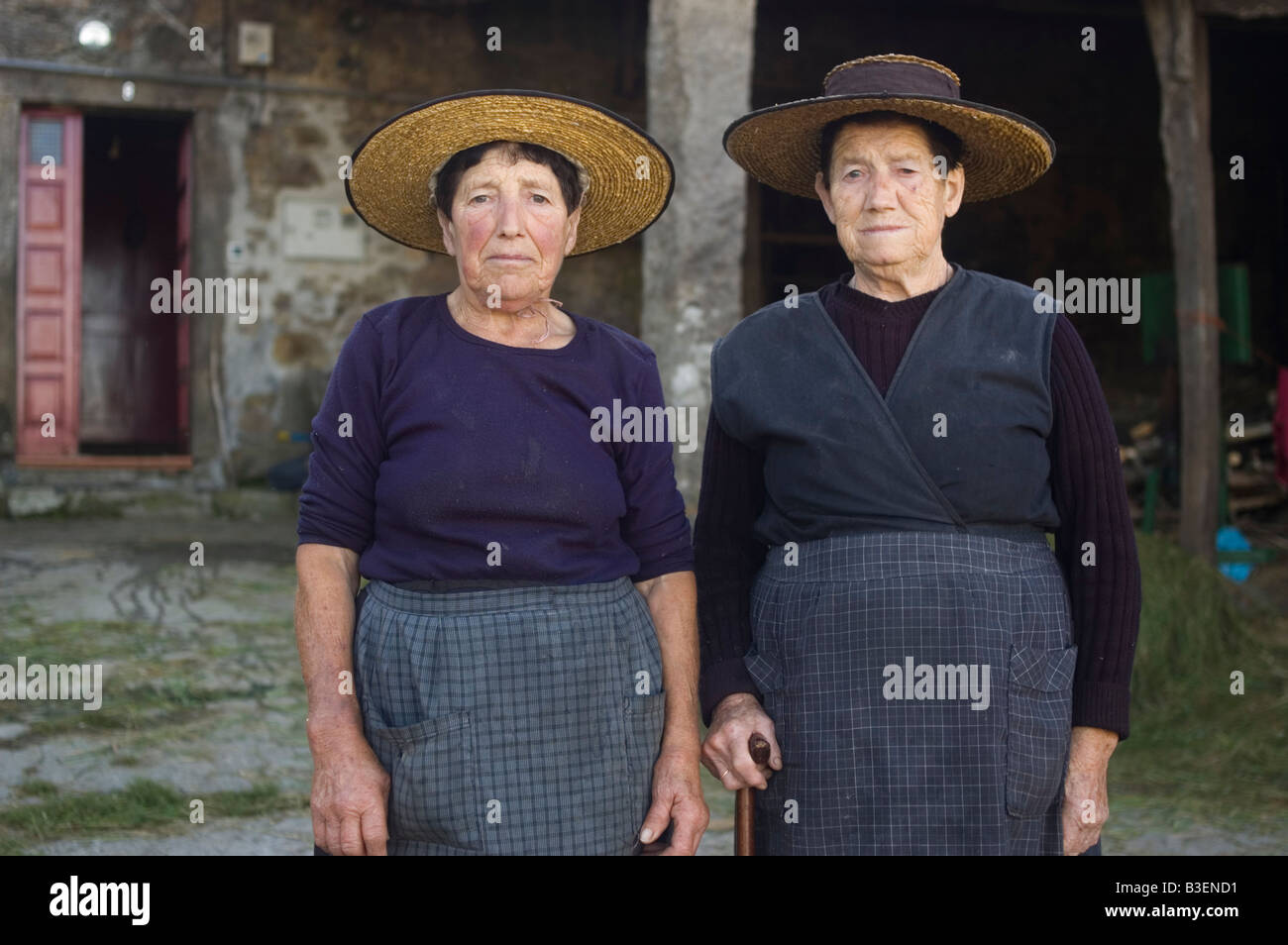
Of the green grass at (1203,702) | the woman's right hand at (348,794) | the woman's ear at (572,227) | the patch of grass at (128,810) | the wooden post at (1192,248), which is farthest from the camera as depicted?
the wooden post at (1192,248)

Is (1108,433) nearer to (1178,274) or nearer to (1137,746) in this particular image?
(1137,746)

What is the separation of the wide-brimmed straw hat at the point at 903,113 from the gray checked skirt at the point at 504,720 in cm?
87

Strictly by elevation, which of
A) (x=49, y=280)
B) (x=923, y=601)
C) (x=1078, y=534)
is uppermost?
(x=49, y=280)

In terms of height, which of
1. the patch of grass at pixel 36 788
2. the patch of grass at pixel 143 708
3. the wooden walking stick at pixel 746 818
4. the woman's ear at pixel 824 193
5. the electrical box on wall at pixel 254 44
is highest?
the electrical box on wall at pixel 254 44

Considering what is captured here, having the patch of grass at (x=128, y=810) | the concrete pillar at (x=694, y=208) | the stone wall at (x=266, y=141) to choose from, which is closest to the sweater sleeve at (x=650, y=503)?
the patch of grass at (x=128, y=810)

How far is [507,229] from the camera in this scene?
213 cm

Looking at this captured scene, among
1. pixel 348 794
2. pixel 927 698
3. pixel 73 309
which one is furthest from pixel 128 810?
pixel 73 309

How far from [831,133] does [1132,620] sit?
931 mm

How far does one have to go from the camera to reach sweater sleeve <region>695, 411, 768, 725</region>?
2.29 meters

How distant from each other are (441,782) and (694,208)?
3.70 meters

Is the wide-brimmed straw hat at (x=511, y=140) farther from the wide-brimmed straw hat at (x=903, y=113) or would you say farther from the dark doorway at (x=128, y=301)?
the dark doorway at (x=128, y=301)

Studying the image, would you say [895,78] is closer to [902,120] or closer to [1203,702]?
[902,120]

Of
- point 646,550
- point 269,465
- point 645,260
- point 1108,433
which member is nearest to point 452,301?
point 646,550

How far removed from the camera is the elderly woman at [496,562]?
201 centimetres
